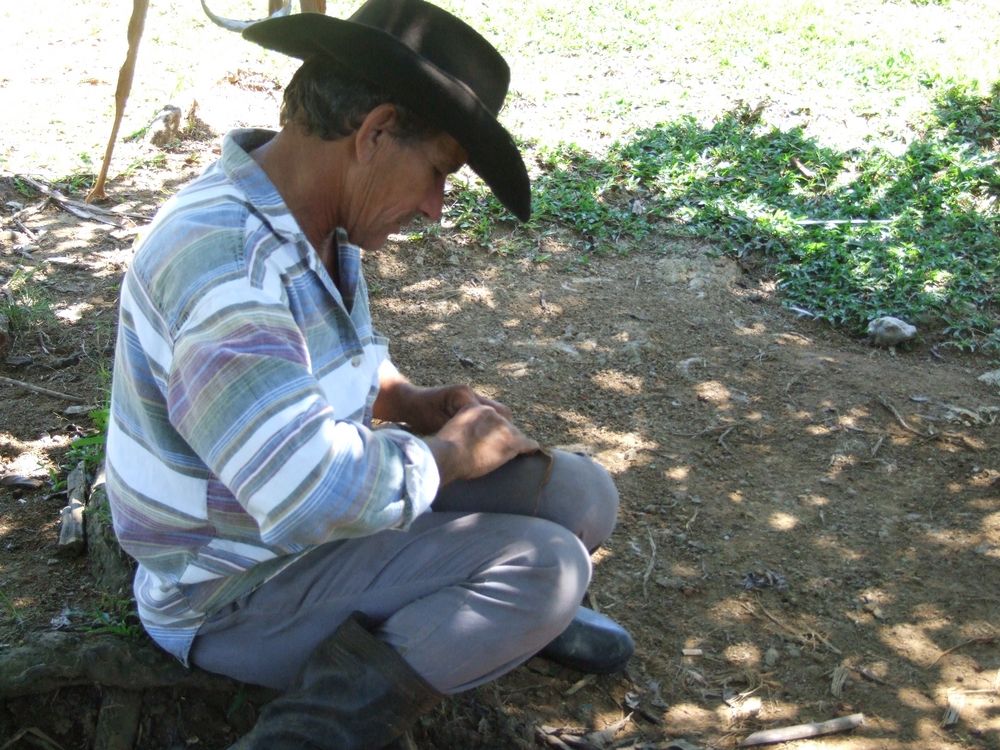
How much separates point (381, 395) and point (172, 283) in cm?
96

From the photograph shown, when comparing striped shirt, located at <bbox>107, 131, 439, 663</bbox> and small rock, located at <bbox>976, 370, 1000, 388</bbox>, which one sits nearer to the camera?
striped shirt, located at <bbox>107, 131, 439, 663</bbox>

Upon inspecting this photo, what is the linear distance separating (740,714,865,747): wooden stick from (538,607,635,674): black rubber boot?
36cm

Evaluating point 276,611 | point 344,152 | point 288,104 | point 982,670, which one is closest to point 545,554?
point 276,611

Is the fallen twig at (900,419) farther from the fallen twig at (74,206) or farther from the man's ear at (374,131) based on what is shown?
the fallen twig at (74,206)

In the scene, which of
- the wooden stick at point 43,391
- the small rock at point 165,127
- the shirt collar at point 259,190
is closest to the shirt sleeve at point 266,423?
the shirt collar at point 259,190

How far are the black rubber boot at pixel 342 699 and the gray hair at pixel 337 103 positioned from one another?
96cm

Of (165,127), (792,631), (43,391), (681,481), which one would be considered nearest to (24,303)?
(43,391)

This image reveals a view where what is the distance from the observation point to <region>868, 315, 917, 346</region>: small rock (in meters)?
4.74

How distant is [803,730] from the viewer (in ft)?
8.71

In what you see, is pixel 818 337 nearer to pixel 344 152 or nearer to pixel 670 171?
pixel 670 171

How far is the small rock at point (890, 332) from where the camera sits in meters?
4.74

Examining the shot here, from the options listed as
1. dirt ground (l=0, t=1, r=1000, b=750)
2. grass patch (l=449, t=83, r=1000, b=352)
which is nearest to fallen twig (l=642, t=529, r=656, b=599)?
dirt ground (l=0, t=1, r=1000, b=750)

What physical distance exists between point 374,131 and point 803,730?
5.77 feet

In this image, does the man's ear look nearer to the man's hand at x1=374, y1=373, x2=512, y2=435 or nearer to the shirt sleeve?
the shirt sleeve
